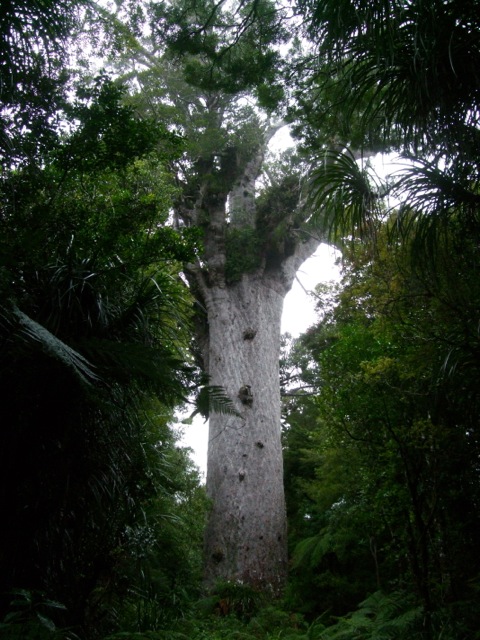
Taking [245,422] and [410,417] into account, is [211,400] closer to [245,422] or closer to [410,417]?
[410,417]

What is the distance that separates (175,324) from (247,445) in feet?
13.0

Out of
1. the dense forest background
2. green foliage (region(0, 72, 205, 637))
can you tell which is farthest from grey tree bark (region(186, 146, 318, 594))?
green foliage (region(0, 72, 205, 637))

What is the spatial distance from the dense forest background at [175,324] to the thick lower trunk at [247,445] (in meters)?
1.04

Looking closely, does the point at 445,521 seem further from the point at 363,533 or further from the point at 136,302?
the point at 136,302

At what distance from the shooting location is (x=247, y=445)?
304 inches

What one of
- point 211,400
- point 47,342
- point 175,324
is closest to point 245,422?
point 175,324

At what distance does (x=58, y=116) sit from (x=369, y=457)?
366 cm

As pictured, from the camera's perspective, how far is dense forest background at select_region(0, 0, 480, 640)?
2.97 m

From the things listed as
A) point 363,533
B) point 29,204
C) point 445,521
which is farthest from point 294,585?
point 29,204

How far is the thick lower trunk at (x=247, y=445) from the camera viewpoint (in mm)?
6973

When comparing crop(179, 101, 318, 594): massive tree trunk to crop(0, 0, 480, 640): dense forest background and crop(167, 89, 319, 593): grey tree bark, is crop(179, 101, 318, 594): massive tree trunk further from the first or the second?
crop(0, 0, 480, 640): dense forest background

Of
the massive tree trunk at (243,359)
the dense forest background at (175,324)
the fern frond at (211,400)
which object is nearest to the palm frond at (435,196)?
the dense forest background at (175,324)

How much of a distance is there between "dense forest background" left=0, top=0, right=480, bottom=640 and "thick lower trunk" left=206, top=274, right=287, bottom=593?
1036 millimetres

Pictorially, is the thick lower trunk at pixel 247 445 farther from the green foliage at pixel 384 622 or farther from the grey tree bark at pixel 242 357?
the green foliage at pixel 384 622
